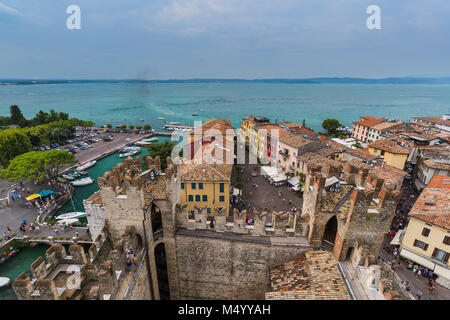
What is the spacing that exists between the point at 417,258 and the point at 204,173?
25786mm

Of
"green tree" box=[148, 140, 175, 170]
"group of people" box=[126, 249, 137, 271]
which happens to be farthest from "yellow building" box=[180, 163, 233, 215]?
"group of people" box=[126, 249, 137, 271]

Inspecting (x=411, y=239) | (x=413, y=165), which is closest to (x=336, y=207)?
(x=411, y=239)

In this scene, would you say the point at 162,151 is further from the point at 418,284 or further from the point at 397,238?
the point at 418,284

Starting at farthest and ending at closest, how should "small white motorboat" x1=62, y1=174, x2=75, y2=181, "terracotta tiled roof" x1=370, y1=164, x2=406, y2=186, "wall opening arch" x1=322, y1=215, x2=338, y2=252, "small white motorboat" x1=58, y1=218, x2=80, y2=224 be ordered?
"small white motorboat" x1=62, y1=174, x2=75, y2=181 < "terracotta tiled roof" x1=370, y1=164, x2=406, y2=186 < "small white motorboat" x1=58, y1=218, x2=80, y2=224 < "wall opening arch" x1=322, y1=215, x2=338, y2=252

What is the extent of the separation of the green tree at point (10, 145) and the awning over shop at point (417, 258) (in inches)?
2820

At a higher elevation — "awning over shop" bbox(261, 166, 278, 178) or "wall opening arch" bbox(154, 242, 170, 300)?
"wall opening arch" bbox(154, 242, 170, 300)

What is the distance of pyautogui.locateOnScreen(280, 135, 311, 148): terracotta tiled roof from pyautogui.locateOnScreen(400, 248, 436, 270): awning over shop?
2225 centimetres

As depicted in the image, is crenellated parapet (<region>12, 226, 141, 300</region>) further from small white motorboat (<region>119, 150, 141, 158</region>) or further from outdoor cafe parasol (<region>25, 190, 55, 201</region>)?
small white motorboat (<region>119, 150, 141, 158</region>)

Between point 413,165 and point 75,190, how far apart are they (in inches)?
2630

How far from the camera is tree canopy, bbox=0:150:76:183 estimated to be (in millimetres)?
37156

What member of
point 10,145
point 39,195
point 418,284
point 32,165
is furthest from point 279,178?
point 10,145

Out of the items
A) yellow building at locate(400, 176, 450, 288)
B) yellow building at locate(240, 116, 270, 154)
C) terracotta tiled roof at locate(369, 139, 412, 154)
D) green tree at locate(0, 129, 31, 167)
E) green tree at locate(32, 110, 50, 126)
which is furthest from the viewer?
green tree at locate(32, 110, 50, 126)

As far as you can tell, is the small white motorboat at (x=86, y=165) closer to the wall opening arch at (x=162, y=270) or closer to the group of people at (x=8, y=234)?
the group of people at (x=8, y=234)
